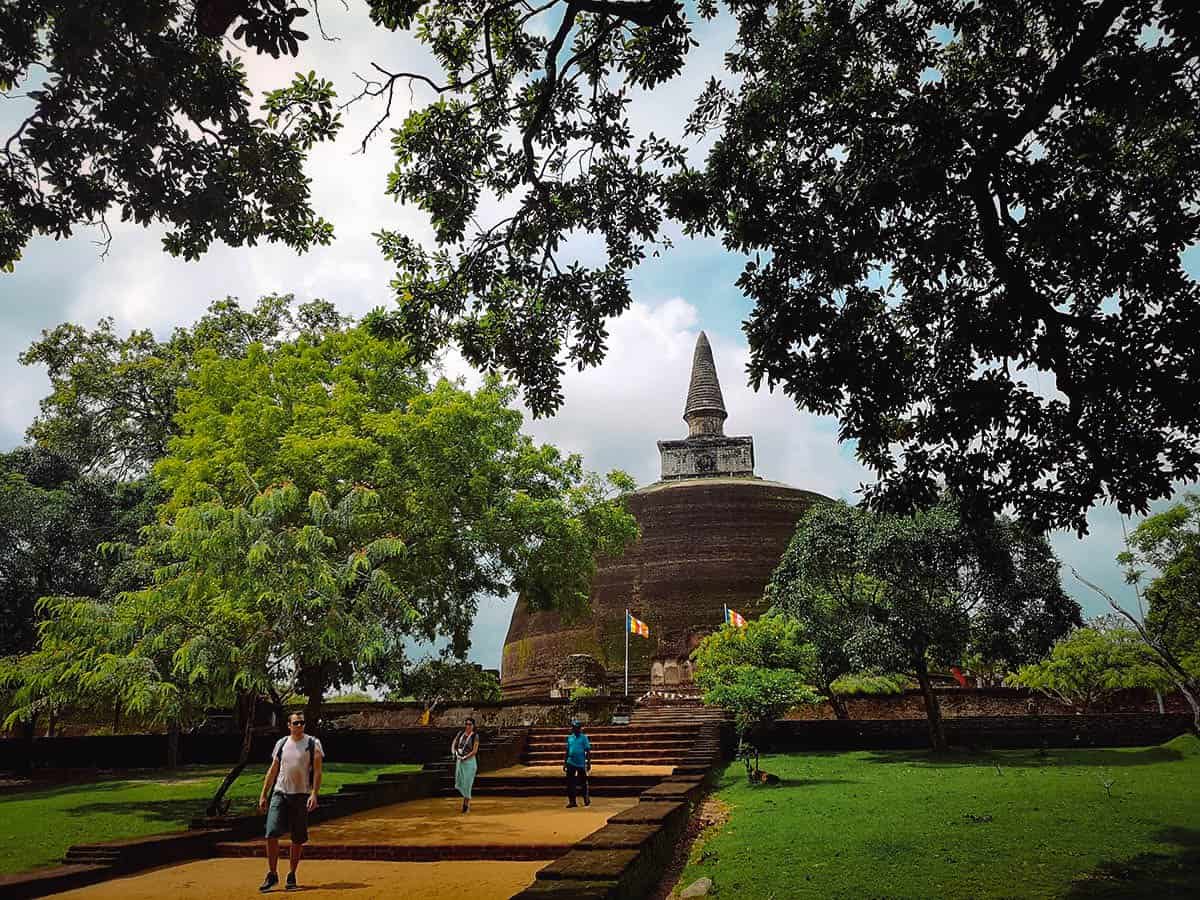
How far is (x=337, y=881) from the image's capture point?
678 centimetres

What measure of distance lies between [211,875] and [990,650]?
54.2ft

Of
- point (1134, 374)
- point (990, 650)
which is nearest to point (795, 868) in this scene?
point (1134, 374)

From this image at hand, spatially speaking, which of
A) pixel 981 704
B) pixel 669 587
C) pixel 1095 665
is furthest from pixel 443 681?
pixel 669 587

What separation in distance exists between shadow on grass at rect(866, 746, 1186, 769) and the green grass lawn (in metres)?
10.6

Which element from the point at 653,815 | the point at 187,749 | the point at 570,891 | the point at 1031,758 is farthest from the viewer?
the point at 187,749

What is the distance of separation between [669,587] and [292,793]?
2795 cm

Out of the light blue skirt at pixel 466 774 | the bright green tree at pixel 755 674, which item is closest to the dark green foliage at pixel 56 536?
the light blue skirt at pixel 466 774

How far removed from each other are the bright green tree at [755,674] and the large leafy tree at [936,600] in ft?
4.81

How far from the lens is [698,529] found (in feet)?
120

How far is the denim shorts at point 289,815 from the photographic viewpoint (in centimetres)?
664

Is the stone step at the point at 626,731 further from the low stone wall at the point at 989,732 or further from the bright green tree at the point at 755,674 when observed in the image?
the low stone wall at the point at 989,732

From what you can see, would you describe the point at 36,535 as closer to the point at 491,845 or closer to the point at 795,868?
the point at 491,845

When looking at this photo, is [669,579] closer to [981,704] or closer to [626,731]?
[981,704]

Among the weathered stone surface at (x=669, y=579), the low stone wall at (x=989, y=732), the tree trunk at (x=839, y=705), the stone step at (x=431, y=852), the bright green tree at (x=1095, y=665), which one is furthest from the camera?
the weathered stone surface at (x=669, y=579)
